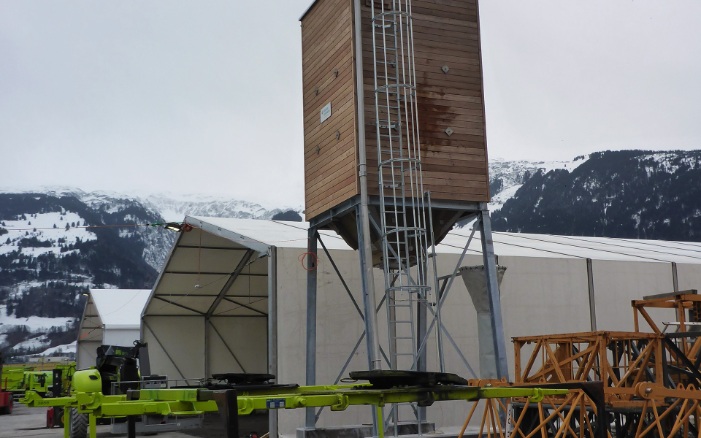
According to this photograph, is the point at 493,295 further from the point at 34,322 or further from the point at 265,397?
the point at 34,322

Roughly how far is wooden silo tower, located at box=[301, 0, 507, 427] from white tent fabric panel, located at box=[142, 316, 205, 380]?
49.9 feet

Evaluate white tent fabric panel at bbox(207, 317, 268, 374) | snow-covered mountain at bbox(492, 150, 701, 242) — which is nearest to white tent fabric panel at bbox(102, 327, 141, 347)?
white tent fabric panel at bbox(207, 317, 268, 374)

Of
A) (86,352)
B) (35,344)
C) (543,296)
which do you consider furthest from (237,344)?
(35,344)

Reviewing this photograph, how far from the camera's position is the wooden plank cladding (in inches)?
720

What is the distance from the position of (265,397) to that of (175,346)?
2729 centimetres

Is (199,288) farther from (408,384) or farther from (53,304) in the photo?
(53,304)

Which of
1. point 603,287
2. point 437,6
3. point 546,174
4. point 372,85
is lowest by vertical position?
point 603,287

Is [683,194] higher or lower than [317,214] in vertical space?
higher

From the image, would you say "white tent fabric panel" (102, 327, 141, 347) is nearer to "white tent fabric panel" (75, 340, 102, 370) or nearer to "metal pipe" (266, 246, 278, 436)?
"white tent fabric panel" (75, 340, 102, 370)

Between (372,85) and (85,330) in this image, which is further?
(85,330)

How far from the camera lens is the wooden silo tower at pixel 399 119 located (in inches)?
704

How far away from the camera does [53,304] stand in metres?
188

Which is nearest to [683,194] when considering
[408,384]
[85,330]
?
[85,330]

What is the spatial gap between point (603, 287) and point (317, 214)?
11306 mm
